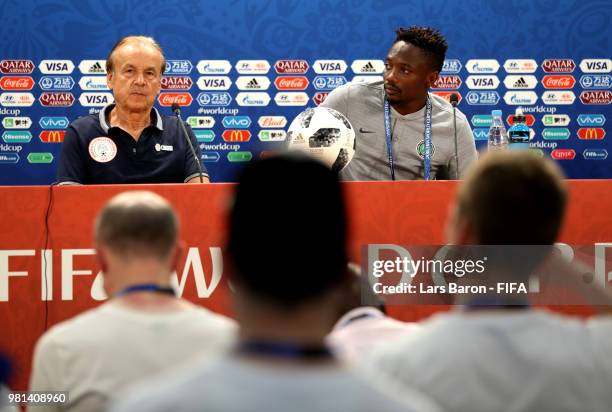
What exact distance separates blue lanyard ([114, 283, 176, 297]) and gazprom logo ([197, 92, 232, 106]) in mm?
4068

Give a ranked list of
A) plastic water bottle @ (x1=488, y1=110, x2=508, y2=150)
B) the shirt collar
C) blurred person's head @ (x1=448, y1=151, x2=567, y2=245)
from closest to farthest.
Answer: blurred person's head @ (x1=448, y1=151, x2=567, y2=245) < the shirt collar < plastic water bottle @ (x1=488, y1=110, x2=508, y2=150)

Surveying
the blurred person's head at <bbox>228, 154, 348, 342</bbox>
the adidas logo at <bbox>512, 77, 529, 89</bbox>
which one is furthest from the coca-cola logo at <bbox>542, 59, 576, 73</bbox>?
the blurred person's head at <bbox>228, 154, 348, 342</bbox>

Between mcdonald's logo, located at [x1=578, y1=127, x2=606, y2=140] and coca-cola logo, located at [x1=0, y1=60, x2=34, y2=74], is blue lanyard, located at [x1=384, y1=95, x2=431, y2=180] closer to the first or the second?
mcdonald's logo, located at [x1=578, y1=127, x2=606, y2=140]

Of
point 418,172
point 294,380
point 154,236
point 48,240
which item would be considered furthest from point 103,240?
point 418,172

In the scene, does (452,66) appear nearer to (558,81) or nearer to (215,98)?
(558,81)

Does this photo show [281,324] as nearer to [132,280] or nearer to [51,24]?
[132,280]

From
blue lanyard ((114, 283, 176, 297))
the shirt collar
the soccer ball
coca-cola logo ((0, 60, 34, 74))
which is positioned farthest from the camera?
coca-cola logo ((0, 60, 34, 74))

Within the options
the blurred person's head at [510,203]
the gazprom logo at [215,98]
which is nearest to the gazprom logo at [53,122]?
the gazprom logo at [215,98]

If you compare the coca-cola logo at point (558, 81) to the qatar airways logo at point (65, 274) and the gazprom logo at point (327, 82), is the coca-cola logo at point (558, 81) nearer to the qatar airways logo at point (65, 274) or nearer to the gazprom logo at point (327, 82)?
the gazprom logo at point (327, 82)

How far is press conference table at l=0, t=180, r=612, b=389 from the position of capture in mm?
2924

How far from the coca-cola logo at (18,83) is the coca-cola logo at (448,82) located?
2.57m

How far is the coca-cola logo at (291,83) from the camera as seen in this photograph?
561cm

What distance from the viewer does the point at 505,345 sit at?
1.25 metres

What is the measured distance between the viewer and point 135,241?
1.69 metres
